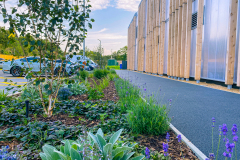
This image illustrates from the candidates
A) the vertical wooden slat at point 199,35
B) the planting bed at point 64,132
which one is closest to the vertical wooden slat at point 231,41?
the vertical wooden slat at point 199,35

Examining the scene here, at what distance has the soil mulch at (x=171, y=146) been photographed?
201 centimetres

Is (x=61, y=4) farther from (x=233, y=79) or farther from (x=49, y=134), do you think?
(x=233, y=79)

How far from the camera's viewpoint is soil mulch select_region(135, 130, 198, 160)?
2006 mm

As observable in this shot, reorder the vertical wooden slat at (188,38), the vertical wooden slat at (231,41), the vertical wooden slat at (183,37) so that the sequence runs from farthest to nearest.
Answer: the vertical wooden slat at (183,37), the vertical wooden slat at (188,38), the vertical wooden slat at (231,41)

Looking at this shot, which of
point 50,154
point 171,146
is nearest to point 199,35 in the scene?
point 171,146

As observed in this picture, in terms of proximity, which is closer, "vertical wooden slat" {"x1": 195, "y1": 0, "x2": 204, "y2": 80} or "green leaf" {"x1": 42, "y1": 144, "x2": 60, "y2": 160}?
"green leaf" {"x1": 42, "y1": 144, "x2": 60, "y2": 160}

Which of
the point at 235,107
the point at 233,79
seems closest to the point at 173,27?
the point at 233,79

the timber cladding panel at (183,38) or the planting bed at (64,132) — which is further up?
the timber cladding panel at (183,38)

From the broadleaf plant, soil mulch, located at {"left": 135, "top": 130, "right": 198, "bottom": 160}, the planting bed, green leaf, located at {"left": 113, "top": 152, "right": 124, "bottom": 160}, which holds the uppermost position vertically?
the broadleaf plant

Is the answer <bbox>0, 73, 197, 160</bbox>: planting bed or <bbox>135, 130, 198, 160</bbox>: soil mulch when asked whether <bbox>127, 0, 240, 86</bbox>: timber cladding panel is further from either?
<bbox>0, 73, 197, 160</bbox>: planting bed

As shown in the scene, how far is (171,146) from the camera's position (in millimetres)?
2230

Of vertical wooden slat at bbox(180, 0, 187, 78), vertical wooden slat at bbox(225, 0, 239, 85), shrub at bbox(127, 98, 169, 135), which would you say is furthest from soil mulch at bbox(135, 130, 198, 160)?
vertical wooden slat at bbox(180, 0, 187, 78)

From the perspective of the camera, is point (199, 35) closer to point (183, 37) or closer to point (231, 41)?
point (183, 37)

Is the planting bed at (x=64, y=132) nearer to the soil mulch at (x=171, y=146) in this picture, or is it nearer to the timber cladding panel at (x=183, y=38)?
the soil mulch at (x=171, y=146)
